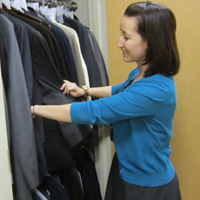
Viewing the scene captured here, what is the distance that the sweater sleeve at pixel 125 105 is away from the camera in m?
0.77

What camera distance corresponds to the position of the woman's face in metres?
0.79

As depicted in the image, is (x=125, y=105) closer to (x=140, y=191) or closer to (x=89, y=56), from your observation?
(x=140, y=191)

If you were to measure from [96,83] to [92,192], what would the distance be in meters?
0.64

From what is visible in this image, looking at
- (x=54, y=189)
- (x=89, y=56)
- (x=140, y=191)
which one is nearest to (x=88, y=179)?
(x=54, y=189)

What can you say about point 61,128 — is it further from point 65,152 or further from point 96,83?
point 96,83

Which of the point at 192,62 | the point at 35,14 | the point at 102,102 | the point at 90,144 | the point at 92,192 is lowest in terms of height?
the point at 92,192

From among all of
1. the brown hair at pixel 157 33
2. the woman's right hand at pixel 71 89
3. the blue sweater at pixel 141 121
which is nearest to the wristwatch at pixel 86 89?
the woman's right hand at pixel 71 89

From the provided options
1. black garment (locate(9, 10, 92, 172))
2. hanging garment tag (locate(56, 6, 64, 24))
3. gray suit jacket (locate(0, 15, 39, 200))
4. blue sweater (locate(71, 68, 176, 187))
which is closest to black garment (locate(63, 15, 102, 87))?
hanging garment tag (locate(56, 6, 64, 24))

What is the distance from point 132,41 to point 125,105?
0.24 meters

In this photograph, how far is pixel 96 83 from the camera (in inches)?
48.1

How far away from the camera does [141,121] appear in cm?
86

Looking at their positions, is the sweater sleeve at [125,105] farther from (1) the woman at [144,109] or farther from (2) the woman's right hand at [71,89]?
(2) the woman's right hand at [71,89]

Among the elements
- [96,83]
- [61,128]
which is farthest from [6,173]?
[96,83]

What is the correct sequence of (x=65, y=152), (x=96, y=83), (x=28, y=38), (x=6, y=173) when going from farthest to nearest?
1. (x=96, y=83)
2. (x=65, y=152)
3. (x=28, y=38)
4. (x=6, y=173)
